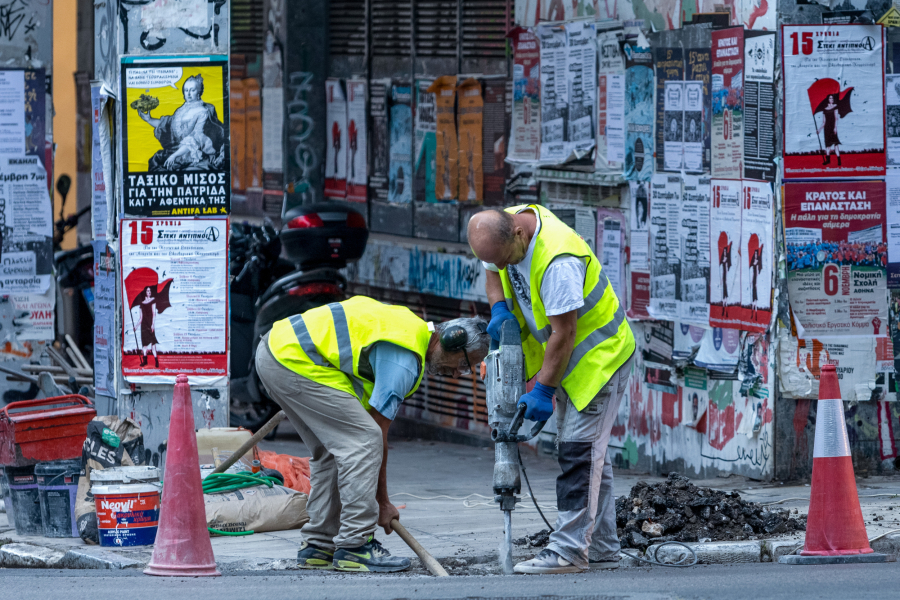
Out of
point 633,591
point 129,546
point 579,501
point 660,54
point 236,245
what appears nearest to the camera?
point 633,591

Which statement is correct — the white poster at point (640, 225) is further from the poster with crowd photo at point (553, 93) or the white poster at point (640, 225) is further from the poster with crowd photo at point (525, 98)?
the poster with crowd photo at point (525, 98)

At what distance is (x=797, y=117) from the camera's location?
28.0 ft

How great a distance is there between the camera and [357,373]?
6637 millimetres

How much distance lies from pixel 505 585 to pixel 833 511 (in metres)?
1.63

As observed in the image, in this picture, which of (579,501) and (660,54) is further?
(660,54)

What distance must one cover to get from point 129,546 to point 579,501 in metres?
2.33

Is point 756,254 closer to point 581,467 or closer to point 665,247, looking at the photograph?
point 665,247

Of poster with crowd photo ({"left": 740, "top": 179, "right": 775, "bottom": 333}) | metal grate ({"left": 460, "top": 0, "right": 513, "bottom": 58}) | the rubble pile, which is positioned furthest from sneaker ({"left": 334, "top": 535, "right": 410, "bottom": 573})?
metal grate ({"left": 460, "top": 0, "right": 513, "bottom": 58})

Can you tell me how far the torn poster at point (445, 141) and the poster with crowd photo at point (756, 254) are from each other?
3.48 m

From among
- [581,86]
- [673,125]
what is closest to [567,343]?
[673,125]

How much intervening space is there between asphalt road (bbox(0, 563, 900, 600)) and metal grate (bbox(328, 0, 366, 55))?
740cm

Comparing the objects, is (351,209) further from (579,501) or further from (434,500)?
(579,501)

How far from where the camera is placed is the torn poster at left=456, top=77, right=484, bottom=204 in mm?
11547

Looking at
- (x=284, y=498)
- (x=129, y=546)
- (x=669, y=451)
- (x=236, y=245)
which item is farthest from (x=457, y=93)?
(x=129, y=546)
